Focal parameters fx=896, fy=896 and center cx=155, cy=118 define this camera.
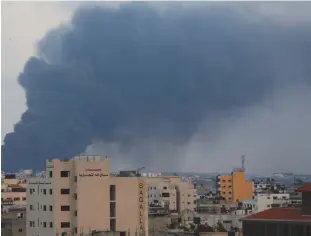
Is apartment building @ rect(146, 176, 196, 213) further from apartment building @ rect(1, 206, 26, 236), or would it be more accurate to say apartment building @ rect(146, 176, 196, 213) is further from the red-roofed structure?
the red-roofed structure

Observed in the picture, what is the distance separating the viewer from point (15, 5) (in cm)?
636

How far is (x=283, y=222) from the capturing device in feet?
15.0

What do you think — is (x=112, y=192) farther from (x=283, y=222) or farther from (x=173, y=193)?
(x=173, y=193)

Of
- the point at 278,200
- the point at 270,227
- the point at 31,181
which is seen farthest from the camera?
the point at 278,200

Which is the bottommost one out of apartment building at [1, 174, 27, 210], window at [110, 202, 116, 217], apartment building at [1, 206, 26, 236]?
apartment building at [1, 206, 26, 236]

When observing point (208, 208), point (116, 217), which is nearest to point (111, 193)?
point (116, 217)

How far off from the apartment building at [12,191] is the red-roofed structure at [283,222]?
4.77 meters

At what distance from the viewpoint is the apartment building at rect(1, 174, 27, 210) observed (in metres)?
9.23

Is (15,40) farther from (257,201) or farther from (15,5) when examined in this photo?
(257,201)

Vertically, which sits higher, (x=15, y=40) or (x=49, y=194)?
(x=15, y=40)

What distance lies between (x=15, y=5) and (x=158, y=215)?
Result: 294cm

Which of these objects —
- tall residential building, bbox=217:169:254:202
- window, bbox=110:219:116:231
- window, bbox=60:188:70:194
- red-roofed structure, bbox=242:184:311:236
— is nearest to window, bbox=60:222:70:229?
window, bbox=60:188:70:194

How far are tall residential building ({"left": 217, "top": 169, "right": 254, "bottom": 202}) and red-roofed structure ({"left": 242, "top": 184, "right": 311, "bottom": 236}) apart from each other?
7270mm

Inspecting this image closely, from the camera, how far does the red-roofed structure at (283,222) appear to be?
454 cm
